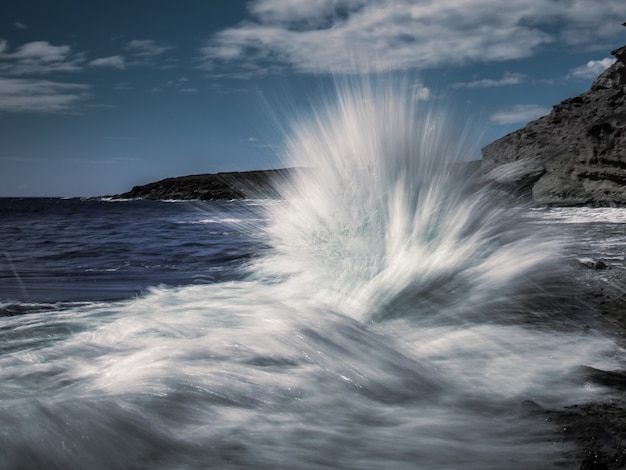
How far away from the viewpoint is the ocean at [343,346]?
1.84 meters

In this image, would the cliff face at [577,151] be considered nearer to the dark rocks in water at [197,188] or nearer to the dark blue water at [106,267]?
the dark blue water at [106,267]

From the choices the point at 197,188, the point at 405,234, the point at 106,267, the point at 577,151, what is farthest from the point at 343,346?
the point at 197,188

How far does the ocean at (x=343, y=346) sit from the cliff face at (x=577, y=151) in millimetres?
15230

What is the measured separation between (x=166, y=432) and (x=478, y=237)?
13.2ft

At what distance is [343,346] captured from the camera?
2.89m

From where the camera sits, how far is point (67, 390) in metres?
2.34

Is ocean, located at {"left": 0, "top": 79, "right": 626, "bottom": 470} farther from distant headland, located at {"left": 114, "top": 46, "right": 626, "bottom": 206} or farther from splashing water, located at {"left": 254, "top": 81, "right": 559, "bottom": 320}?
distant headland, located at {"left": 114, "top": 46, "right": 626, "bottom": 206}

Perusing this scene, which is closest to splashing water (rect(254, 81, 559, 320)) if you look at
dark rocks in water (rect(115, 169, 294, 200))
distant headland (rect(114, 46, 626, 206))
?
distant headland (rect(114, 46, 626, 206))

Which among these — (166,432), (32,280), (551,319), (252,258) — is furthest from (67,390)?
(252,258)

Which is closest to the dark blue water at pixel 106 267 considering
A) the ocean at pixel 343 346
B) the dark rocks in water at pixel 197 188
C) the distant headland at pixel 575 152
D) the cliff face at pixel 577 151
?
the ocean at pixel 343 346

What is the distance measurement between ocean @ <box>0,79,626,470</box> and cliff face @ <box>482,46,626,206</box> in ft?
50.0

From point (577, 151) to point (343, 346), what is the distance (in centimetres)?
2588

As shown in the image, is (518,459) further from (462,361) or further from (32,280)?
(32,280)

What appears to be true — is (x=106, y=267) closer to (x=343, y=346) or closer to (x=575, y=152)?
(x=343, y=346)
